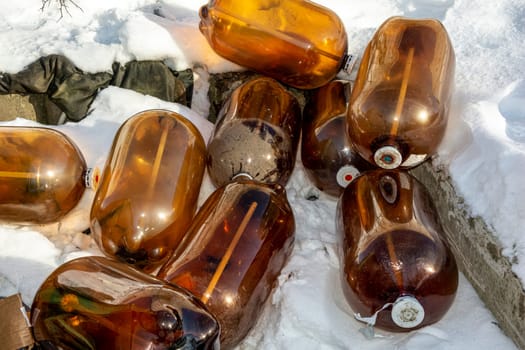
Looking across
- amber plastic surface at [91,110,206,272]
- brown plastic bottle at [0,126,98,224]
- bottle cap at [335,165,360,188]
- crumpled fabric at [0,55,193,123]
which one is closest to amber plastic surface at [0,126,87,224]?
brown plastic bottle at [0,126,98,224]

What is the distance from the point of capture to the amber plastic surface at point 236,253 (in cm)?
133

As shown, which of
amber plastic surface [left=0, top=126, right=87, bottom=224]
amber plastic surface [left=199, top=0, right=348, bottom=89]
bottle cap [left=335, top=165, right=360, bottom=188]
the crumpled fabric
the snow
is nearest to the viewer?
the snow

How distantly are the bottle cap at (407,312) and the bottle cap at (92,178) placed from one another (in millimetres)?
827

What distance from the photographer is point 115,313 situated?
1.10 metres

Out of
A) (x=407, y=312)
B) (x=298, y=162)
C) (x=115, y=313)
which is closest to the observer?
(x=115, y=313)

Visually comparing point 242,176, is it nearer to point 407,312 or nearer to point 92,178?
point 92,178

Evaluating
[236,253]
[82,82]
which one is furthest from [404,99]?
[82,82]

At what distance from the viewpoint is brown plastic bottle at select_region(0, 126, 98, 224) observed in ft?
5.15

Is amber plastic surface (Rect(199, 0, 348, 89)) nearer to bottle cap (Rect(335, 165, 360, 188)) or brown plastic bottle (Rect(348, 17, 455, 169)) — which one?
brown plastic bottle (Rect(348, 17, 455, 169))

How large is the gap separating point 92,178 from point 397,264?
2.68ft

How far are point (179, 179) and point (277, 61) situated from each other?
518 millimetres

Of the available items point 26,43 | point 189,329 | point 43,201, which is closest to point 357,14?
point 26,43

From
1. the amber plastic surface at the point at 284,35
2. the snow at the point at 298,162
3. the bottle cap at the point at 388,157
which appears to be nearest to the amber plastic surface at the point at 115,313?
the snow at the point at 298,162

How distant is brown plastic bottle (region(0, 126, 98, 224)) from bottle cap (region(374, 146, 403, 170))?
73cm
